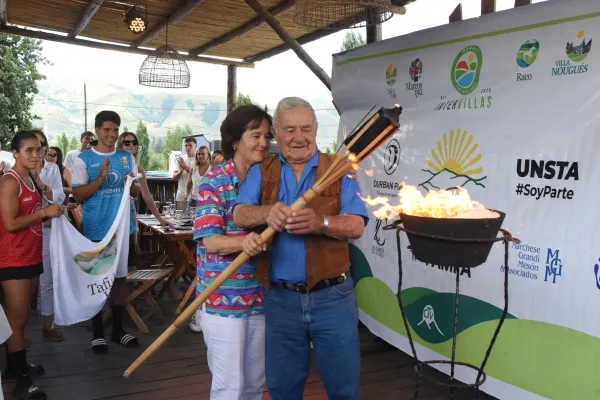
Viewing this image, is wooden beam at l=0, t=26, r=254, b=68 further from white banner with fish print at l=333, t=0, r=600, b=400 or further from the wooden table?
white banner with fish print at l=333, t=0, r=600, b=400

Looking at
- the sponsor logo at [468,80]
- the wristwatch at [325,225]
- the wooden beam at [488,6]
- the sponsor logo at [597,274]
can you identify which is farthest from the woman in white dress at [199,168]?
the sponsor logo at [597,274]

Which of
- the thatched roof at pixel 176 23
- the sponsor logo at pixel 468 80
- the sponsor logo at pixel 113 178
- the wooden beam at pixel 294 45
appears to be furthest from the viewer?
the thatched roof at pixel 176 23

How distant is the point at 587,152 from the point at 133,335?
426 centimetres

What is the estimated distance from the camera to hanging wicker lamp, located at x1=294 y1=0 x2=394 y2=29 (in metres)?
3.61

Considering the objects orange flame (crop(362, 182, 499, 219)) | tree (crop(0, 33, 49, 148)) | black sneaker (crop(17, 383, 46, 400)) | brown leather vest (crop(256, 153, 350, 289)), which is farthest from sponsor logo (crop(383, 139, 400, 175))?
tree (crop(0, 33, 49, 148))

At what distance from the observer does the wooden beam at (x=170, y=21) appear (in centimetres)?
606

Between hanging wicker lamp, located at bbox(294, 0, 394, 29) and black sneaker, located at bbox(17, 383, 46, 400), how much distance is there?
3.48 metres

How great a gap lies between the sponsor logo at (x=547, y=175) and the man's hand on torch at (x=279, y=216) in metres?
1.81

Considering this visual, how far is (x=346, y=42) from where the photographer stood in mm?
22812

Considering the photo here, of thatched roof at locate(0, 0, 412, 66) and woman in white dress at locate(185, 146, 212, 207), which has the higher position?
thatched roof at locate(0, 0, 412, 66)

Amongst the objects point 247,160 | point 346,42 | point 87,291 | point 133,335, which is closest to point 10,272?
point 87,291

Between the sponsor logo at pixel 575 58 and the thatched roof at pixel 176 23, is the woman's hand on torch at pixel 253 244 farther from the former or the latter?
the thatched roof at pixel 176 23

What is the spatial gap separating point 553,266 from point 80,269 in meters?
3.63

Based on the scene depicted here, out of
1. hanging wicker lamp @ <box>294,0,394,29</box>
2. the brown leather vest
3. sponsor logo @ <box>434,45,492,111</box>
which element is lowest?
the brown leather vest
